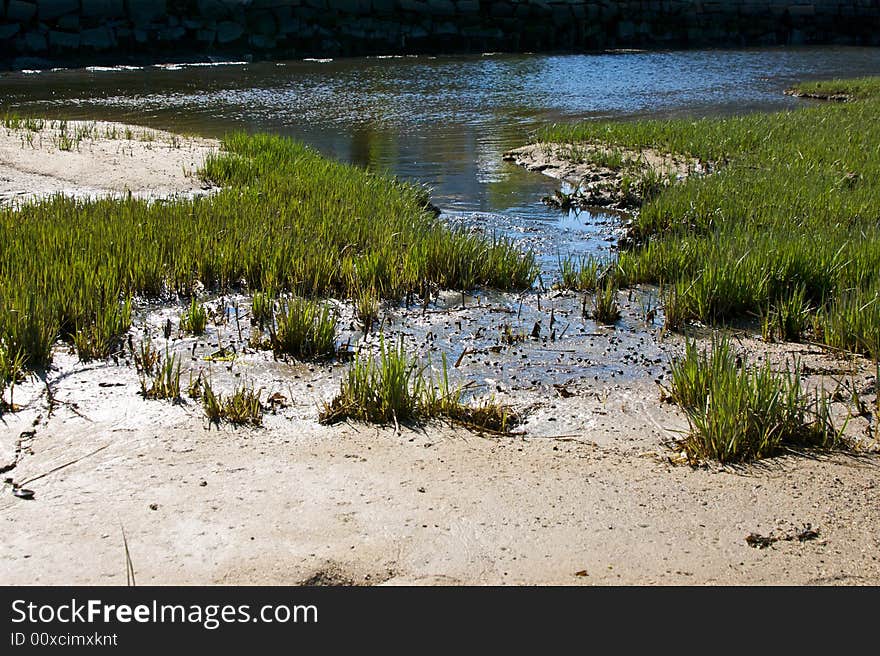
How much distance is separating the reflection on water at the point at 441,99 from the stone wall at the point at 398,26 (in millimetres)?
1513

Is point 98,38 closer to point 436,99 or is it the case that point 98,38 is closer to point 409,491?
point 436,99

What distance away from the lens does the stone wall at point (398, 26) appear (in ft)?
77.6

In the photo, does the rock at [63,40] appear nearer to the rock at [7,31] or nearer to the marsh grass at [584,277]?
the rock at [7,31]

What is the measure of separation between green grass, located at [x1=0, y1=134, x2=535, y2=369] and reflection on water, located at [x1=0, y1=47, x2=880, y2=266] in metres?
2.05

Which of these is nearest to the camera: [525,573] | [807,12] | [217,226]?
[525,573]

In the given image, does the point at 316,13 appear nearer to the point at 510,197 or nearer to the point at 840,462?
the point at 510,197

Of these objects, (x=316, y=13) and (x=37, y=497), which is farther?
(x=316, y=13)

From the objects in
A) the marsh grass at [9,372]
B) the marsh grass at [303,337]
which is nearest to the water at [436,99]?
the marsh grass at [303,337]

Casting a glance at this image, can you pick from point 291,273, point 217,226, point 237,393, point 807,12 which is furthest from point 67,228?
point 807,12

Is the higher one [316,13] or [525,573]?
[316,13]

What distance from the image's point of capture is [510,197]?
9.73 meters

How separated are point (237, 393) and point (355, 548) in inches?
50.6

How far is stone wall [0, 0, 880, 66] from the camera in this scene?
77.6 ft

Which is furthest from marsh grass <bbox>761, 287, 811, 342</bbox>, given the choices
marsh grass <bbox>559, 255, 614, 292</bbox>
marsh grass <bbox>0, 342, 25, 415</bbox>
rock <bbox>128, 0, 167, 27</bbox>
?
rock <bbox>128, 0, 167, 27</bbox>
